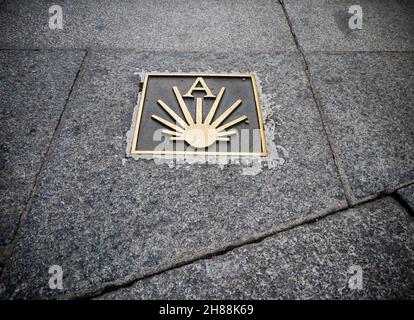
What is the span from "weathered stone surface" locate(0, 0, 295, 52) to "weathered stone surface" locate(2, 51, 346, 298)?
82cm

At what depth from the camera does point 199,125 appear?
205 cm

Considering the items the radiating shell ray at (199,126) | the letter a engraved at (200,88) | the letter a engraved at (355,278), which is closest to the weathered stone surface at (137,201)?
the radiating shell ray at (199,126)

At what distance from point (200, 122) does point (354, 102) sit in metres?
1.25

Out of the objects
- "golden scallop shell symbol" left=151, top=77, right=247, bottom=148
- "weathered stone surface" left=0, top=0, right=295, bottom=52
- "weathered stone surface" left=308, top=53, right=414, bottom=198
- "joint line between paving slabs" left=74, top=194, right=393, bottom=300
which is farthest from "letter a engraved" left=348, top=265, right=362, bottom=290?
"weathered stone surface" left=0, top=0, right=295, bottom=52

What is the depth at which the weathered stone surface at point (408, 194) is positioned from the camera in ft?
5.74

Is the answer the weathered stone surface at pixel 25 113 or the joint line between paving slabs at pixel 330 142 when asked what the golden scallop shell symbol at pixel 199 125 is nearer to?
the joint line between paving slabs at pixel 330 142

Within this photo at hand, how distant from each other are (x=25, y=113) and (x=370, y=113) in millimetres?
2618

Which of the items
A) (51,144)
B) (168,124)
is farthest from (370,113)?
(51,144)

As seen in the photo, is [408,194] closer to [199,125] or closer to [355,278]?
[355,278]

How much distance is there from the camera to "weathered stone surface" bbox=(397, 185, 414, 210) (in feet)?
5.74

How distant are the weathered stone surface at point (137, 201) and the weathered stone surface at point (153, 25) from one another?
822mm

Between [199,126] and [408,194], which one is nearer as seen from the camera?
[408,194]

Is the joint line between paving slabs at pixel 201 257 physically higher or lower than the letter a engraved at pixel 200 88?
lower

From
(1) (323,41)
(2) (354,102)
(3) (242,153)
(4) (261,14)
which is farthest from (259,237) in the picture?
(4) (261,14)
